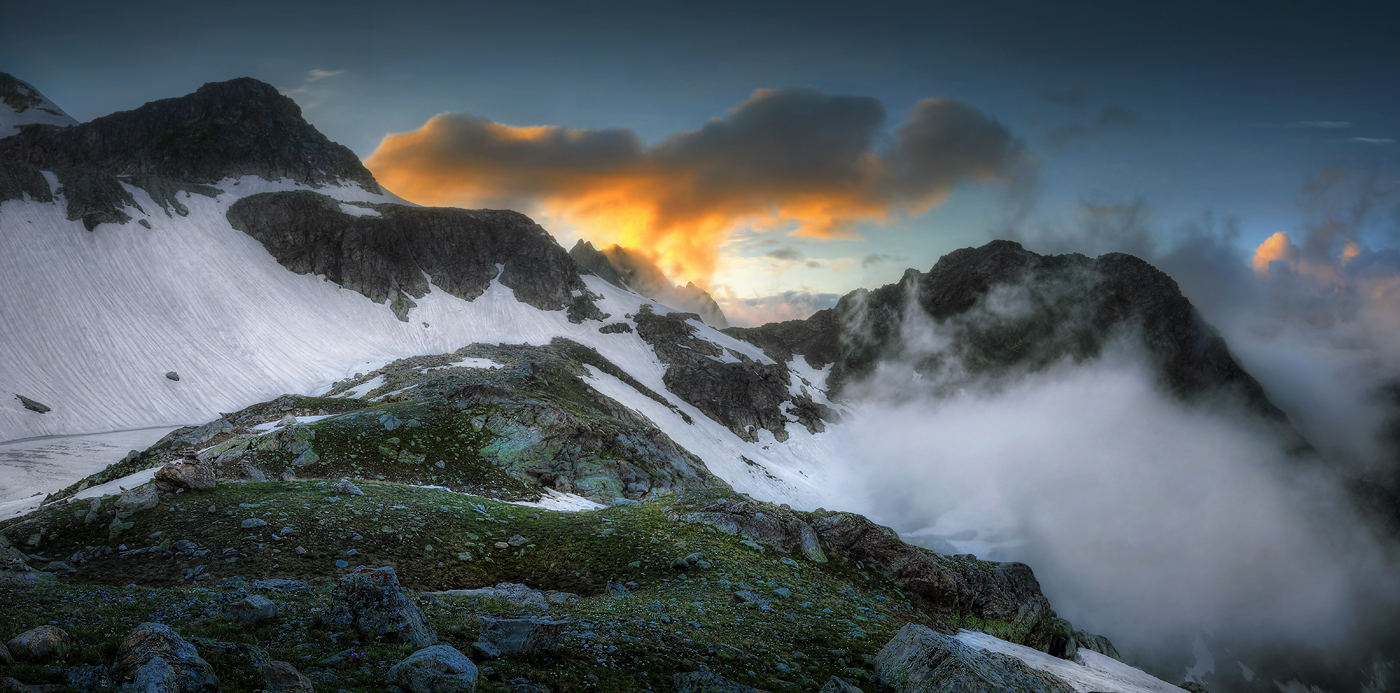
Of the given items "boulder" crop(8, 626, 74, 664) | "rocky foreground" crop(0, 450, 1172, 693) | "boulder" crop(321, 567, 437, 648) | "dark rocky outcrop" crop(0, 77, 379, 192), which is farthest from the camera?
"dark rocky outcrop" crop(0, 77, 379, 192)

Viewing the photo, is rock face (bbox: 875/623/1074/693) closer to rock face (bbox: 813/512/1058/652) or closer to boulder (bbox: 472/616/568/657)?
boulder (bbox: 472/616/568/657)

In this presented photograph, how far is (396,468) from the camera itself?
95.8 ft

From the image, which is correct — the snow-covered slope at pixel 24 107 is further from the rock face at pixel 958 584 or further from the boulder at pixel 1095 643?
the boulder at pixel 1095 643

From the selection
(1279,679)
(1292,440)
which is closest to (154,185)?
(1279,679)

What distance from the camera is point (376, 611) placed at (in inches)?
356

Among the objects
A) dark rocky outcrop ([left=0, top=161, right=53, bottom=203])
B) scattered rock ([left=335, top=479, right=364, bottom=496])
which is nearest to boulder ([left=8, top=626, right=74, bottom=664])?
scattered rock ([left=335, top=479, right=364, bottom=496])

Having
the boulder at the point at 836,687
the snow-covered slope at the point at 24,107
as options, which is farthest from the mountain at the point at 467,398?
the snow-covered slope at the point at 24,107

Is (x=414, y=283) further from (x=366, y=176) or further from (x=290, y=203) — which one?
(x=366, y=176)

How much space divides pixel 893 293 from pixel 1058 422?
199ft

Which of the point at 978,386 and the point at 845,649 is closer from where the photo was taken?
the point at 845,649

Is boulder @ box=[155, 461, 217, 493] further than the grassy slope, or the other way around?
boulder @ box=[155, 461, 217, 493]

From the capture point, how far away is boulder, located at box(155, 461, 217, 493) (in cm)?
1833

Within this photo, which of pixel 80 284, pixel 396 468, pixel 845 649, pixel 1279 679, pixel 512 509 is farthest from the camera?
pixel 1279 679

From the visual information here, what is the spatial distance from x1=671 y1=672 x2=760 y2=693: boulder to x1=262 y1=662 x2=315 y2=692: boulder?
202 inches
